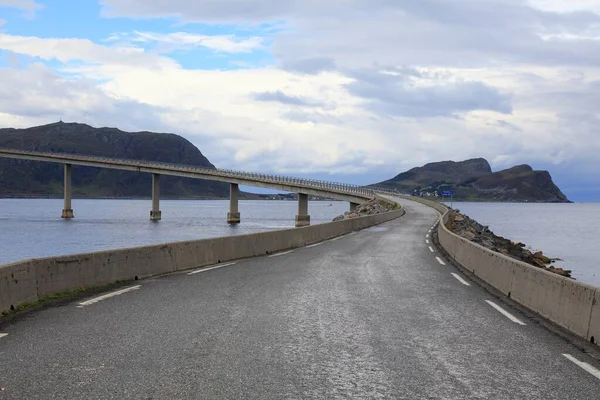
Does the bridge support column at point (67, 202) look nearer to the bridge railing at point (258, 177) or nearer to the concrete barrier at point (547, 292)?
the bridge railing at point (258, 177)

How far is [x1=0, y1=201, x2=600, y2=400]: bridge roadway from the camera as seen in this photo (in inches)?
231

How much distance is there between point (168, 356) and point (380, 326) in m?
3.17

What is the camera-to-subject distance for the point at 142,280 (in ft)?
46.6

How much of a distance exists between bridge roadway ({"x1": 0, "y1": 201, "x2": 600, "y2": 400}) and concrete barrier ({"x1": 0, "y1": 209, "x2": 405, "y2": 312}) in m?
0.68

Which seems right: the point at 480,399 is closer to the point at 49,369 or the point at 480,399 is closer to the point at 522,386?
the point at 522,386

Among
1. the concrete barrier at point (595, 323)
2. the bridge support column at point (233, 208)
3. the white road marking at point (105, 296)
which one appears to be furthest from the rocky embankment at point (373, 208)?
the concrete barrier at point (595, 323)

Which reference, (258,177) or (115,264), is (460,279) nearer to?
(115,264)

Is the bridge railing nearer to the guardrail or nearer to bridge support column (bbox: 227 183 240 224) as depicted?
bridge support column (bbox: 227 183 240 224)

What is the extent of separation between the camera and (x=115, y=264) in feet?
44.6

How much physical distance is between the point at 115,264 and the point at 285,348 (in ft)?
23.3

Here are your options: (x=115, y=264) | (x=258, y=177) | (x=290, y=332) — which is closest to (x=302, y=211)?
(x=258, y=177)

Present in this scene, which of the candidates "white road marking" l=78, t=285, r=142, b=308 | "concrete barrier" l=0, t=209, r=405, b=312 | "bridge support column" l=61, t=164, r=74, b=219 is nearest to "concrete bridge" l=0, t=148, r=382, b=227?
"bridge support column" l=61, t=164, r=74, b=219

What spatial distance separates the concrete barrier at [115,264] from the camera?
400 inches

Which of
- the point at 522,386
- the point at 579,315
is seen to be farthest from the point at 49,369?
the point at 579,315
